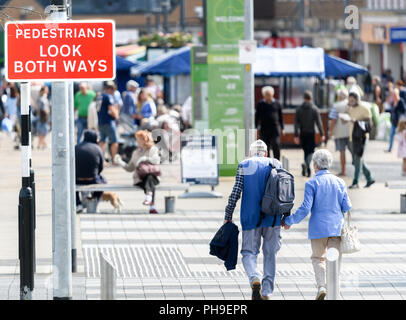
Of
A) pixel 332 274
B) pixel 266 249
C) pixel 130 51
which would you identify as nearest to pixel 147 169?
pixel 266 249

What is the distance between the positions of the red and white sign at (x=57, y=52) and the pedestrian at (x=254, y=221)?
160cm

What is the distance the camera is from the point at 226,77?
73.9ft

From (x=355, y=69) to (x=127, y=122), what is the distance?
6275 millimetres

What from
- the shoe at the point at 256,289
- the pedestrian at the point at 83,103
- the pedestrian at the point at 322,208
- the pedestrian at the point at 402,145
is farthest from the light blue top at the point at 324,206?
the pedestrian at the point at 83,103

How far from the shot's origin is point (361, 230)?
52.0ft

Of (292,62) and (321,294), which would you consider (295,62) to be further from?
(321,294)

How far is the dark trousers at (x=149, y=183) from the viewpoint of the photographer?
58.0 ft

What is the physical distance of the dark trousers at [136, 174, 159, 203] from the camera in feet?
58.0

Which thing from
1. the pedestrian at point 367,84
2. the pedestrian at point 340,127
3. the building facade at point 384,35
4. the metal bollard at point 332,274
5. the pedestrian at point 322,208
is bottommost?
the metal bollard at point 332,274

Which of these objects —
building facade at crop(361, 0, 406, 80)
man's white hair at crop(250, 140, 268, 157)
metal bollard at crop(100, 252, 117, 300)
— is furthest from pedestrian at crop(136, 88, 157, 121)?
building facade at crop(361, 0, 406, 80)

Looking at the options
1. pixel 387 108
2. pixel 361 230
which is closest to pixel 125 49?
pixel 387 108

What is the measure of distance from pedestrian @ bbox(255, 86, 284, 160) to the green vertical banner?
486mm

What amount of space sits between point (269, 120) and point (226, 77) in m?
1.18

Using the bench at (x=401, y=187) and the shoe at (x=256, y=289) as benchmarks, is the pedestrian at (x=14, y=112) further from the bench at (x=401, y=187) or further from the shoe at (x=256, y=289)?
the shoe at (x=256, y=289)
